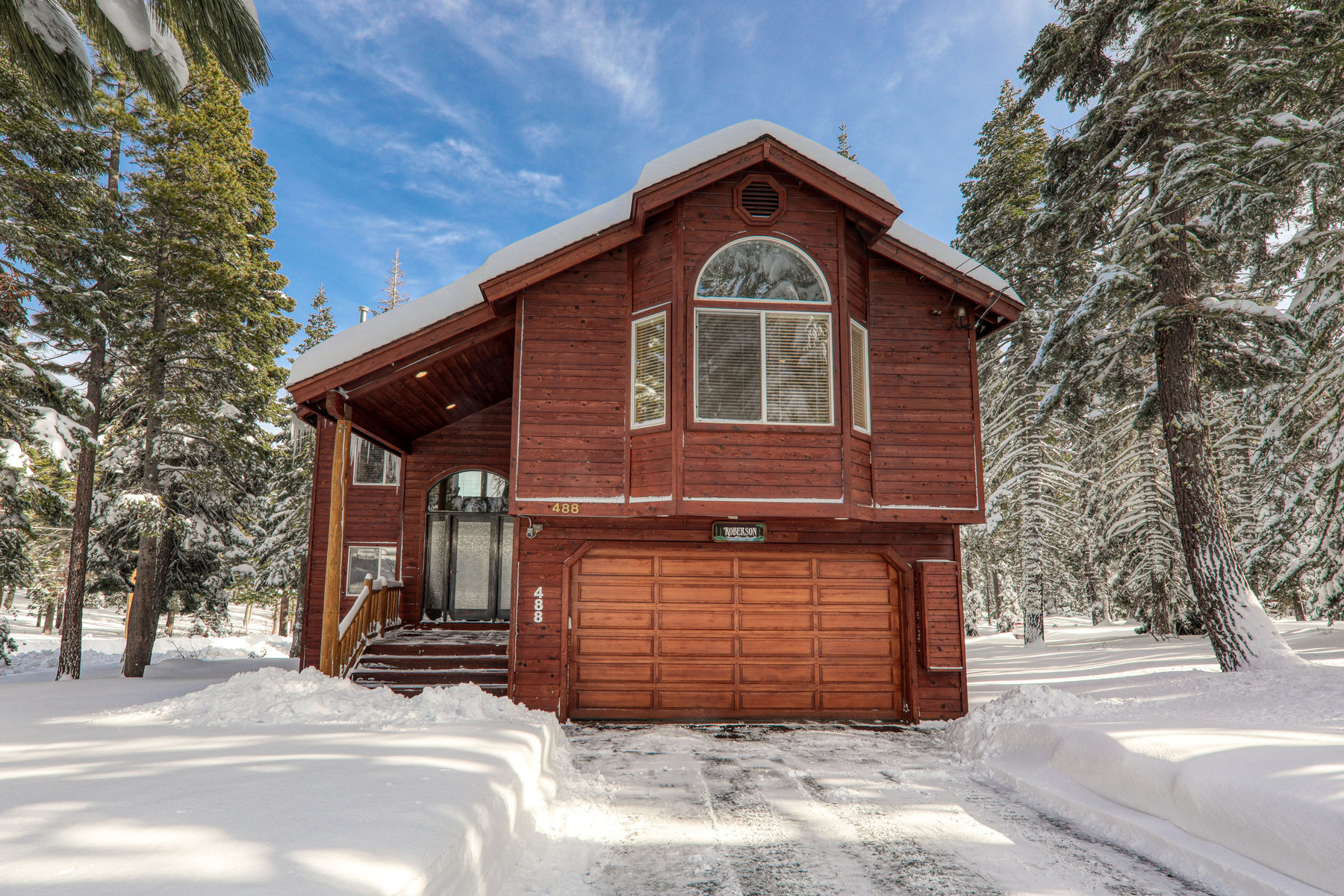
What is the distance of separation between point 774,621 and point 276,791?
753 centimetres

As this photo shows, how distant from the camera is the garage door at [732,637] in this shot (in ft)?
34.7

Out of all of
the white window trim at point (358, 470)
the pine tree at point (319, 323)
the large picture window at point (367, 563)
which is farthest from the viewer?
the pine tree at point (319, 323)

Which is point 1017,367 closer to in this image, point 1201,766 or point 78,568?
point 1201,766

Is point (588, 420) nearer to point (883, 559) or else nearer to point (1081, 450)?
point (883, 559)

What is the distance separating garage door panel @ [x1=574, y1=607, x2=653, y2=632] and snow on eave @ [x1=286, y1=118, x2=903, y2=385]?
4.78m

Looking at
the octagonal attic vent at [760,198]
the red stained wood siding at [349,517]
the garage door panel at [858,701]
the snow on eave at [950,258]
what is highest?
the octagonal attic vent at [760,198]

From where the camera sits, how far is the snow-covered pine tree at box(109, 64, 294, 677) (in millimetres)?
15969

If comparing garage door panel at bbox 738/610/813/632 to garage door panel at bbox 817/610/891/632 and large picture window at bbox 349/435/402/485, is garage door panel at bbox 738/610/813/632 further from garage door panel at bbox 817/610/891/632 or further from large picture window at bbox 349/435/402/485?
large picture window at bbox 349/435/402/485

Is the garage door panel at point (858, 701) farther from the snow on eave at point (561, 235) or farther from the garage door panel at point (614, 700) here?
the snow on eave at point (561, 235)

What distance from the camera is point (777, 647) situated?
10.7 metres

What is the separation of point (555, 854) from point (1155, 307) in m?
11.5

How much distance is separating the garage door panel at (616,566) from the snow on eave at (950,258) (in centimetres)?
610

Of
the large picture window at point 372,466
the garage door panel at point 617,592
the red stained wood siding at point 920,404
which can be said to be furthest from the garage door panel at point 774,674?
the large picture window at point 372,466

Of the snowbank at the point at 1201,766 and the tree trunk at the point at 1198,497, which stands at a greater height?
the tree trunk at the point at 1198,497
